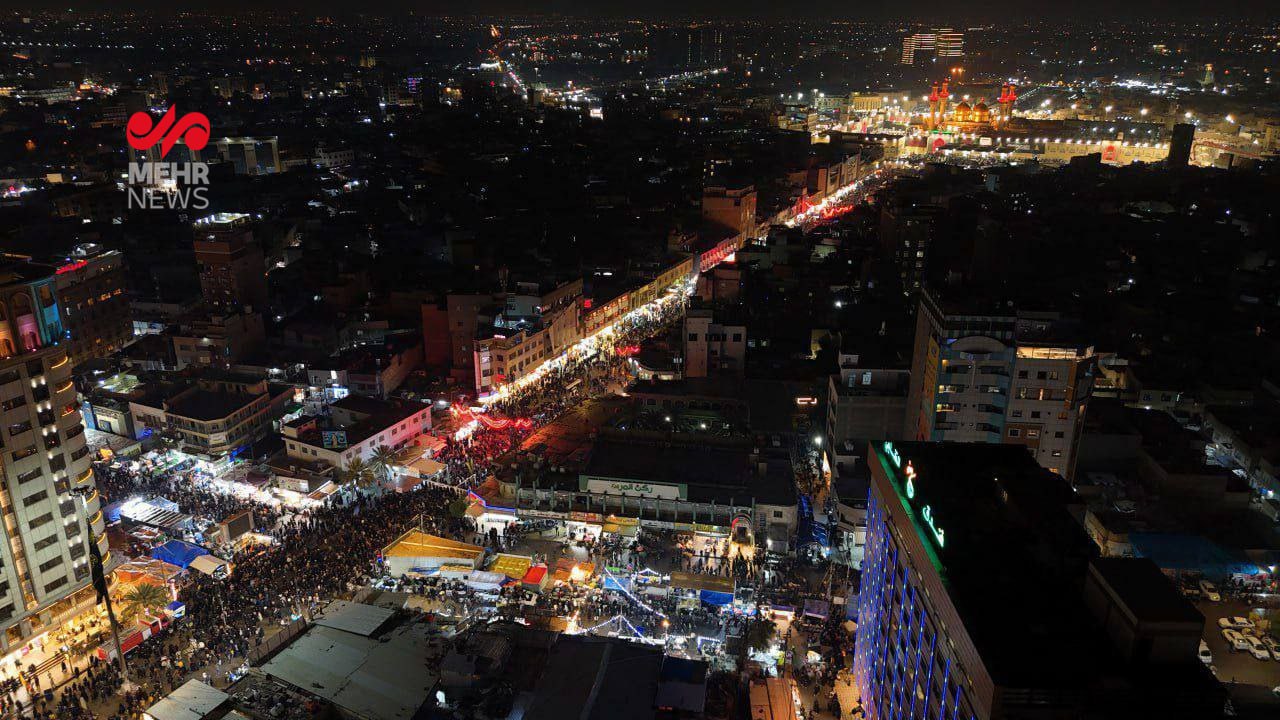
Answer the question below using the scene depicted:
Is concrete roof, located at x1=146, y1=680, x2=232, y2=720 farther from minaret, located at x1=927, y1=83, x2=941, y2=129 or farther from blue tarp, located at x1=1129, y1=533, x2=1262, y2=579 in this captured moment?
minaret, located at x1=927, y1=83, x2=941, y2=129

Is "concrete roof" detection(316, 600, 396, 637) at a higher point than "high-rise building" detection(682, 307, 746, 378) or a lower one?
lower

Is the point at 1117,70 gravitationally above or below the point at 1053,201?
above

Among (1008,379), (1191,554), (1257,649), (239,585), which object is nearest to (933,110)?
(1008,379)

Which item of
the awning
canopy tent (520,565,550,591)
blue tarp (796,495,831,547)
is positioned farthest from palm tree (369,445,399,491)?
blue tarp (796,495,831,547)

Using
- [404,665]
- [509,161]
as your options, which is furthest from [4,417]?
[509,161]

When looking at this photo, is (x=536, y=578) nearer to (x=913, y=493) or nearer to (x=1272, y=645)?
(x=913, y=493)

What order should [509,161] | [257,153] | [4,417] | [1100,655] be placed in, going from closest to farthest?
[1100,655], [4,417], [257,153], [509,161]

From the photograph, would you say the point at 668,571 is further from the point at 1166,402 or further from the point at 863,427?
the point at 1166,402
